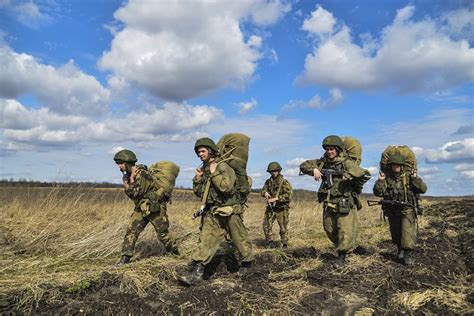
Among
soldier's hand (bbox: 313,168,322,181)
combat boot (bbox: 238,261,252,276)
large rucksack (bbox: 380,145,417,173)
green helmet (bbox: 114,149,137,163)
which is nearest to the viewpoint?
combat boot (bbox: 238,261,252,276)

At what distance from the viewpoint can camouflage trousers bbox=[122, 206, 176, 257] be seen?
25.4 feet

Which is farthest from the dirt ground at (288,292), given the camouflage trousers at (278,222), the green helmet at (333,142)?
the camouflage trousers at (278,222)

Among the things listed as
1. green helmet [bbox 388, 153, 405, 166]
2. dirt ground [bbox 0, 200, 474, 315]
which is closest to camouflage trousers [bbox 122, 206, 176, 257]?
dirt ground [bbox 0, 200, 474, 315]

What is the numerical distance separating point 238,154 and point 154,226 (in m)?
2.29

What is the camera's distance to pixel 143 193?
789 cm

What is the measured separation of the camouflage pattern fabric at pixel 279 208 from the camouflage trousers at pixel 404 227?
3.06 metres

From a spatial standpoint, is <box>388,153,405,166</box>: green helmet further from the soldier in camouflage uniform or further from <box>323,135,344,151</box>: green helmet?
<box>323,135,344,151</box>: green helmet

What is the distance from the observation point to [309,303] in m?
5.21

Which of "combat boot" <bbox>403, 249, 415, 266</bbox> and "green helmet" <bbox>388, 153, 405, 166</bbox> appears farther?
"green helmet" <bbox>388, 153, 405, 166</bbox>

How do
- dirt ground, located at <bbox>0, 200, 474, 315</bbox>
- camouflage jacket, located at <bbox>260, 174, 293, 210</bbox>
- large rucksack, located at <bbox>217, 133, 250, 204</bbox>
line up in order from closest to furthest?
dirt ground, located at <bbox>0, 200, 474, 315</bbox> < large rucksack, located at <bbox>217, 133, 250, 204</bbox> < camouflage jacket, located at <bbox>260, 174, 293, 210</bbox>

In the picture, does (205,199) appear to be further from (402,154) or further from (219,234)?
(402,154)

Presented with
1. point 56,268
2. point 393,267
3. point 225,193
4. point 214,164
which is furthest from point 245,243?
point 56,268

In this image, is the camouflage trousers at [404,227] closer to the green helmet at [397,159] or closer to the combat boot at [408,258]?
the combat boot at [408,258]

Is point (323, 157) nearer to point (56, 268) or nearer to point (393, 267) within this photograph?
point (393, 267)
